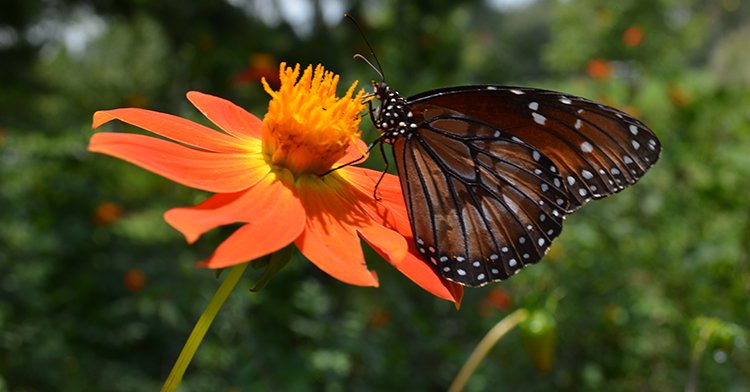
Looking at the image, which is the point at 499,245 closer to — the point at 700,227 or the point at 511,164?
the point at 511,164

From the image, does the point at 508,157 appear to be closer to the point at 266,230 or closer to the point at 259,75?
the point at 266,230

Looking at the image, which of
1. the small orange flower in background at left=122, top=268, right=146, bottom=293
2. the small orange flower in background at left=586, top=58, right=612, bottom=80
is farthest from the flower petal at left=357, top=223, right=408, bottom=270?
the small orange flower in background at left=586, top=58, right=612, bottom=80

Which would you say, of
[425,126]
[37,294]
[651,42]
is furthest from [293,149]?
[651,42]

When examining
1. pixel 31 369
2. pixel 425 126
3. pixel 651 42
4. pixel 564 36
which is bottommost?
pixel 31 369

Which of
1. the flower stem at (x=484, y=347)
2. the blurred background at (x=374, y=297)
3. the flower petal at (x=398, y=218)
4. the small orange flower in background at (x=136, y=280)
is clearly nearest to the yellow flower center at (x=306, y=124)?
the flower petal at (x=398, y=218)

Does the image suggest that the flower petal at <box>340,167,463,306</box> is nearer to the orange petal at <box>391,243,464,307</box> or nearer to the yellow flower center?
the orange petal at <box>391,243,464,307</box>

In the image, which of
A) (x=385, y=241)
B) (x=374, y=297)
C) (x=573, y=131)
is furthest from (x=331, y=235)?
(x=374, y=297)
